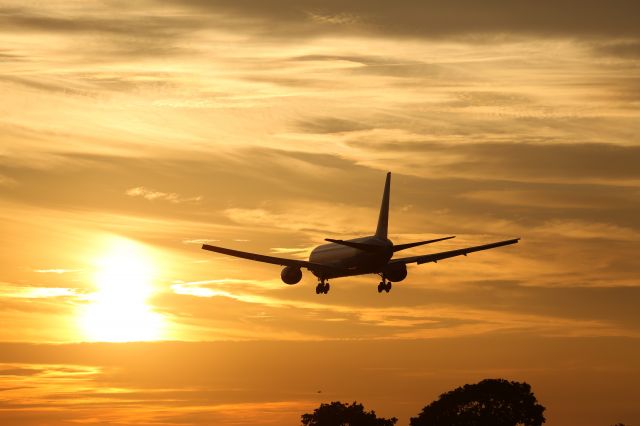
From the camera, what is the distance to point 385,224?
143875 millimetres

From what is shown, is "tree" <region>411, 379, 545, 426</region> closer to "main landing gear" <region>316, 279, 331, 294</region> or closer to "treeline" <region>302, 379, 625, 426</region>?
"treeline" <region>302, 379, 625, 426</region>

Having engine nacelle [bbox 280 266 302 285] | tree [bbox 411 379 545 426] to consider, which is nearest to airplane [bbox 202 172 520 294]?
engine nacelle [bbox 280 266 302 285]

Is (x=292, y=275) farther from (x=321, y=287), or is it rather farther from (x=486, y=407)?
(x=486, y=407)

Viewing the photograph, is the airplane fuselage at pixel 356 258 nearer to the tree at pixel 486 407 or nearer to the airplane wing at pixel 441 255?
the airplane wing at pixel 441 255

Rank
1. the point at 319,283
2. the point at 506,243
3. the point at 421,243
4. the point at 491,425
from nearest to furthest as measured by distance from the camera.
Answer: the point at 421,243, the point at 506,243, the point at 319,283, the point at 491,425

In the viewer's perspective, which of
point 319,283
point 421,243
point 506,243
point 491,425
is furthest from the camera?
point 491,425

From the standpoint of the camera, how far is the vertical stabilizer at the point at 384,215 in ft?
468

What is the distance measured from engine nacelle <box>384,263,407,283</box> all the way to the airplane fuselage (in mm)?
1893

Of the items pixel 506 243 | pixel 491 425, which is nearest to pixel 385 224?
pixel 506 243

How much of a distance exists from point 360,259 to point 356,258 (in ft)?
2.50

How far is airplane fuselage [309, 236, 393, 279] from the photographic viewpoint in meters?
136

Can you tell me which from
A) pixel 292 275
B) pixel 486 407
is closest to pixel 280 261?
pixel 292 275

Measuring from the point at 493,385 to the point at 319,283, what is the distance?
64.2 meters

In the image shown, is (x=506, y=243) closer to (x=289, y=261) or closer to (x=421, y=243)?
(x=421, y=243)
